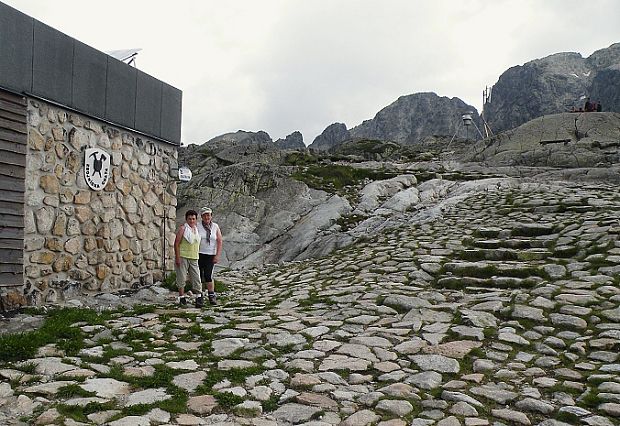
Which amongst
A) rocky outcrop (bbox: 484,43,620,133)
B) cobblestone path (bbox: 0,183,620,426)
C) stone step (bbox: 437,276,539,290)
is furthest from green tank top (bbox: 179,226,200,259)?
rocky outcrop (bbox: 484,43,620,133)

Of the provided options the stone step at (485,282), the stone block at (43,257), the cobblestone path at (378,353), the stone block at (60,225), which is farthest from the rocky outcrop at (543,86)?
the stone block at (43,257)

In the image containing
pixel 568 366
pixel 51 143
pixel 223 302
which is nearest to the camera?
pixel 568 366

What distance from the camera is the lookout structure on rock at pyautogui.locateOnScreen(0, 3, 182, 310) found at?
303 inches

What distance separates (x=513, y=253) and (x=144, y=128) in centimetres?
798

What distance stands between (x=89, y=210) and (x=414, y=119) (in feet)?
376

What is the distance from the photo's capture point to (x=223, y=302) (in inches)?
367

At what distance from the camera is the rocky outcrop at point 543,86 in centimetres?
9917

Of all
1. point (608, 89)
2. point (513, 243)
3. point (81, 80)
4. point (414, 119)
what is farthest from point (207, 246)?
point (414, 119)

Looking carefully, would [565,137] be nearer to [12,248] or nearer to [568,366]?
[568,366]

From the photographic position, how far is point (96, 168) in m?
9.36

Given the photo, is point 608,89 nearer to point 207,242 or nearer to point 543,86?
point 543,86

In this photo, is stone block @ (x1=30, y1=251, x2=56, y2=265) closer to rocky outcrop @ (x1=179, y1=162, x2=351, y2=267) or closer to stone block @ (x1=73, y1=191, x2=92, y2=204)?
stone block @ (x1=73, y1=191, x2=92, y2=204)

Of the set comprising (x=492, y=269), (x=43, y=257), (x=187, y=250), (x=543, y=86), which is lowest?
(x=492, y=269)

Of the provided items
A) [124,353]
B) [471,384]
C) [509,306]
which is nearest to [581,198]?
[509,306]
